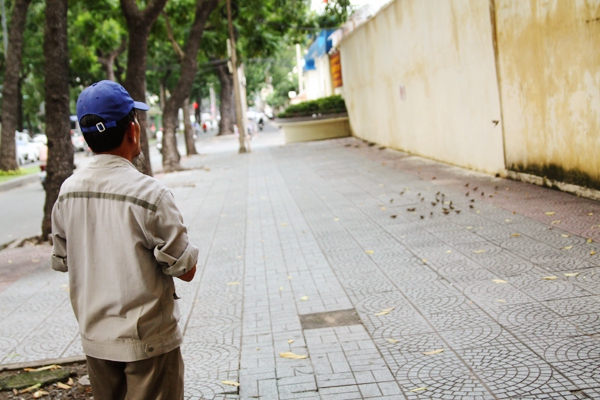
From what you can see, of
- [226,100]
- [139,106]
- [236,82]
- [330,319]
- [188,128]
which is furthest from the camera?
[226,100]

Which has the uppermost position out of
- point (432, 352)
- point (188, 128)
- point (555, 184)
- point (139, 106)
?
point (188, 128)

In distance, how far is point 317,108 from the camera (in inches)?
1165

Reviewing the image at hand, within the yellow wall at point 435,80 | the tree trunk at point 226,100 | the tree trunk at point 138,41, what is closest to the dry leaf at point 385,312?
the yellow wall at point 435,80

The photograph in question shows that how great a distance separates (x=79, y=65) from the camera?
28875 millimetres

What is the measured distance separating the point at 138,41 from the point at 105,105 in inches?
445

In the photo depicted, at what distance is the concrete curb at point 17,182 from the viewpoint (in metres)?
21.7

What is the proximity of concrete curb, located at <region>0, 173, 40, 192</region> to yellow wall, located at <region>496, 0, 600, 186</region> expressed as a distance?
1579 cm

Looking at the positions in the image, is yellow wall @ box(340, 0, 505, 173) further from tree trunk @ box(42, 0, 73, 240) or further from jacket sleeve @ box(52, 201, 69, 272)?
jacket sleeve @ box(52, 201, 69, 272)

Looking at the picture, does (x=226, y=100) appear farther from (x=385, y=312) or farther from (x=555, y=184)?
(x=385, y=312)

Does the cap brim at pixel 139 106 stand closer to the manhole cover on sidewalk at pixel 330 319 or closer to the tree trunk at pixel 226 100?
the manhole cover on sidewalk at pixel 330 319

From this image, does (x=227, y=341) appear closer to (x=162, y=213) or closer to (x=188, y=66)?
(x=162, y=213)

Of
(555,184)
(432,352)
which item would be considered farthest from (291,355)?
(555,184)

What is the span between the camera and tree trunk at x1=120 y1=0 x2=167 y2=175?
1269 centimetres

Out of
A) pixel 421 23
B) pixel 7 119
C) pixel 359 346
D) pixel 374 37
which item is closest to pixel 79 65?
pixel 7 119
